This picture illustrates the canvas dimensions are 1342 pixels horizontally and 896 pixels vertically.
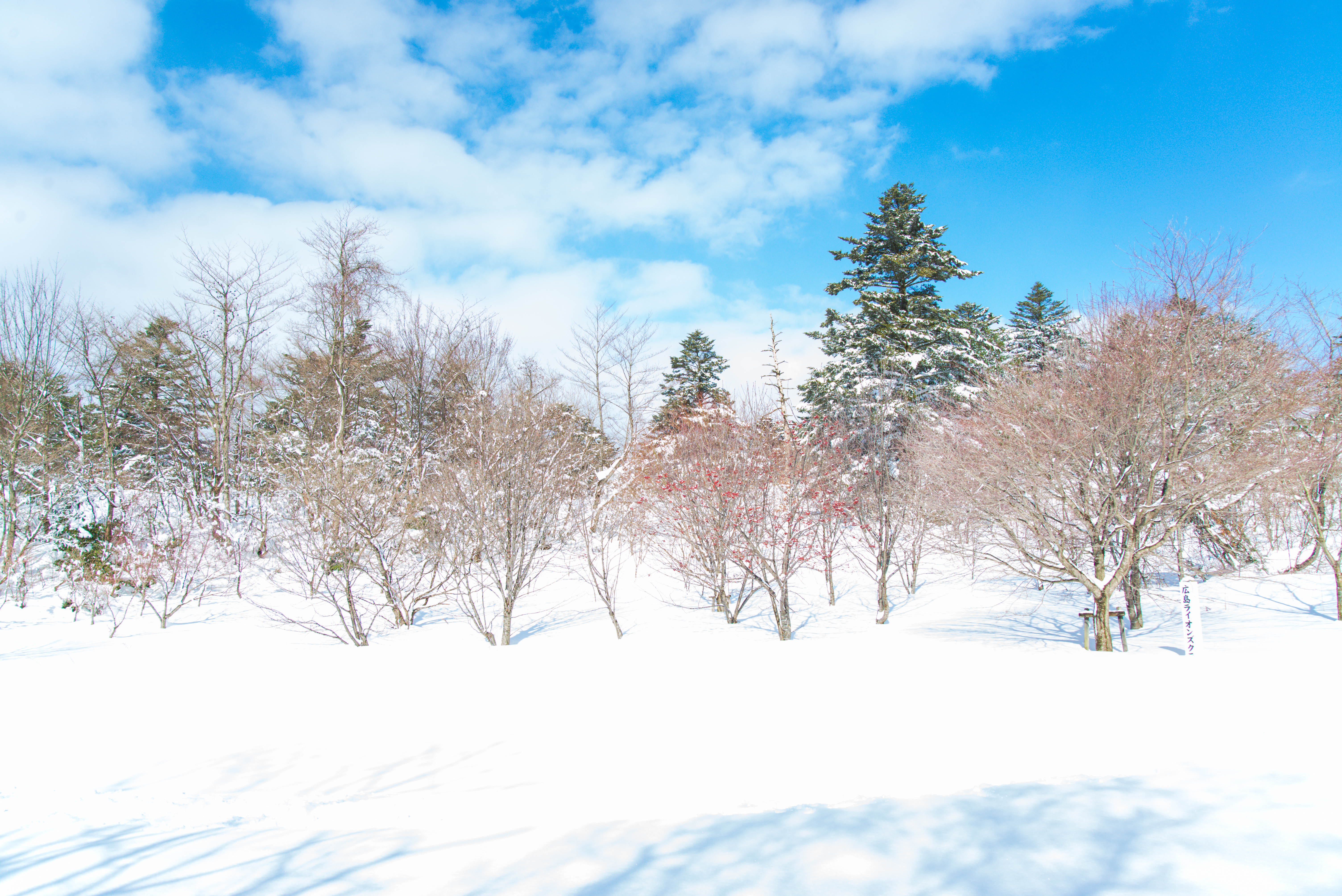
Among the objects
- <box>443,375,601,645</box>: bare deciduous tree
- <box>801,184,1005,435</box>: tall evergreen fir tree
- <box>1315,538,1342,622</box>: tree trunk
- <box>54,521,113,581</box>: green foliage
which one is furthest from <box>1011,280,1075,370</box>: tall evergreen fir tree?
<box>54,521,113,581</box>: green foliage

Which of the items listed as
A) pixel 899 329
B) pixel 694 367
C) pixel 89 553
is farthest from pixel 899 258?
pixel 89 553

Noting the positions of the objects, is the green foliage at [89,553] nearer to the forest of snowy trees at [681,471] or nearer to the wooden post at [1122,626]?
the forest of snowy trees at [681,471]

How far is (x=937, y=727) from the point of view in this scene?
4.95m

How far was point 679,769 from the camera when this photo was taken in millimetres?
4438

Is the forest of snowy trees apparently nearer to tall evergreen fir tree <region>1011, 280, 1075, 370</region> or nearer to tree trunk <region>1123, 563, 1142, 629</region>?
tree trunk <region>1123, 563, 1142, 629</region>

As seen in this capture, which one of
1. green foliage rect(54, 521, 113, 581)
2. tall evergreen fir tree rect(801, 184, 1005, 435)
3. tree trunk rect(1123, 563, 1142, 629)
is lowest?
tree trunk rect(1123, 563, 1142, 629)

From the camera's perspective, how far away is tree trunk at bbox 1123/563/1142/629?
11.0 meters

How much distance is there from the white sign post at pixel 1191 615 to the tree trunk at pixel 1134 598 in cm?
395

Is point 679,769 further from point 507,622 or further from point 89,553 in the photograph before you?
point 89,553

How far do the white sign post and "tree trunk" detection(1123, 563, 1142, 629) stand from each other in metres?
3.95

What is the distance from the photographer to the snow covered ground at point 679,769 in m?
2.77

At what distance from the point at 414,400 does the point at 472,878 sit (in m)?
20.5

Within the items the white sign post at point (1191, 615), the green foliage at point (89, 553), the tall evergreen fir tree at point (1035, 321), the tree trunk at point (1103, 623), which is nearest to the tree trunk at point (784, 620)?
the tree trunk at point (1103, 623)

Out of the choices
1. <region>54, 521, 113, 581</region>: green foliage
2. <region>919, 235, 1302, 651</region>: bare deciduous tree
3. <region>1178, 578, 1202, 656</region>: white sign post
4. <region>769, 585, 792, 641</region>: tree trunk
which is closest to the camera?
<region>1178, 578, 1202, 656</region>: white sign post
